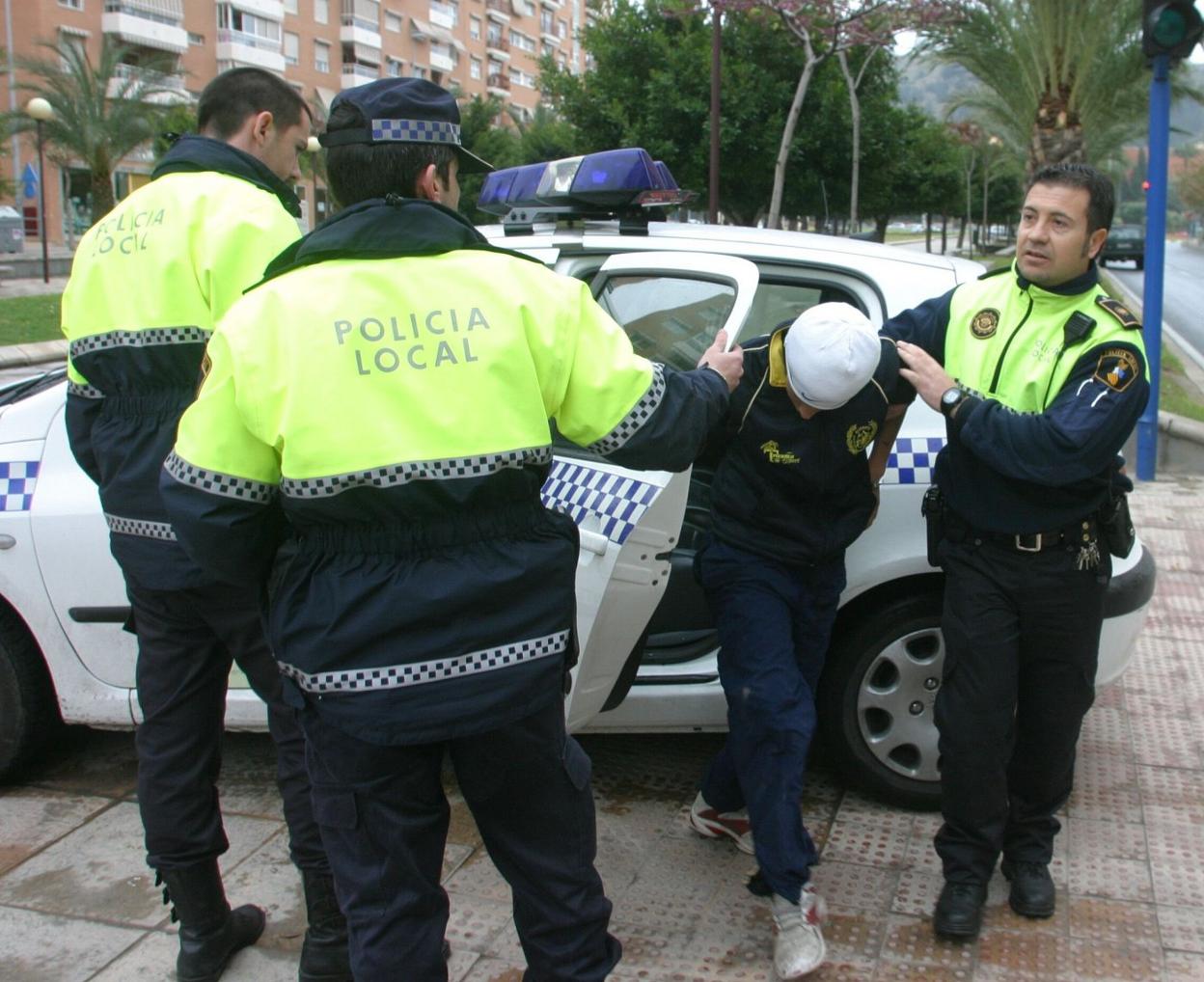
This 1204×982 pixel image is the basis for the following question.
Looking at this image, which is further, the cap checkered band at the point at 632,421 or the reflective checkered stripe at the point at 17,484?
the reflective checkered stripe at the point at 17,484

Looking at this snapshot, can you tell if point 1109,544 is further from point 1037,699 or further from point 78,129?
point 78,129

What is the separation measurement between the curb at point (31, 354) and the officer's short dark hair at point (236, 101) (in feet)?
43.5

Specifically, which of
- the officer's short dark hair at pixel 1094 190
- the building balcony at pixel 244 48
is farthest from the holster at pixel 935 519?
the building balcony at pixel 244 48

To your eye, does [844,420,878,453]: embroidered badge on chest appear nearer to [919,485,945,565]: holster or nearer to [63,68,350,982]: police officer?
[919,485,945,565]: holster

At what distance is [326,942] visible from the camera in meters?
2.67

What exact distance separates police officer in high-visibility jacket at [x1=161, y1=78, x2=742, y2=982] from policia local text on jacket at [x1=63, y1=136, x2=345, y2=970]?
1.79ft

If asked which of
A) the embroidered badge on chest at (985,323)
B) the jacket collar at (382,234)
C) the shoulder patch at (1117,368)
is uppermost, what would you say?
the jacket collar at (382,234)

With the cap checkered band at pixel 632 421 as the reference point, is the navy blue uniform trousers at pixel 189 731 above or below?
below

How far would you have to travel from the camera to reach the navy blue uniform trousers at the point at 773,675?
279 cm

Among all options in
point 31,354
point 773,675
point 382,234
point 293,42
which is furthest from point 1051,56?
point 293,42

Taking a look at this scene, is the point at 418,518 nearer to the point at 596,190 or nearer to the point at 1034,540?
the point at 1034,540

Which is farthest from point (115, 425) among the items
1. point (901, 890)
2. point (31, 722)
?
point (901, 890)

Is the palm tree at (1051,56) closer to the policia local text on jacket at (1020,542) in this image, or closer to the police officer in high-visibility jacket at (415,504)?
the policia local text on jacket at (1020,542)

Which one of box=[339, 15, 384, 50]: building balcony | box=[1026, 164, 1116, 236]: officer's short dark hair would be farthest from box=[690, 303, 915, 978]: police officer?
box=[339, 15, 384, 50]: building balcony
